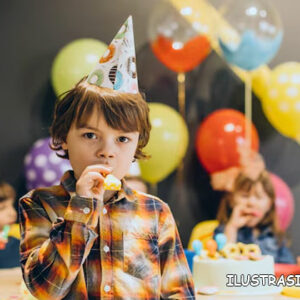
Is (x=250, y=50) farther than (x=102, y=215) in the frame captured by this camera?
Yes

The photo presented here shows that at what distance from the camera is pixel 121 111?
41.6 inches

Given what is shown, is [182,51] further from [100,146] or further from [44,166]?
[100,146]

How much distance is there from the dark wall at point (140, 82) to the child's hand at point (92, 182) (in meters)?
2.88

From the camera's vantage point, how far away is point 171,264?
1.11 metres

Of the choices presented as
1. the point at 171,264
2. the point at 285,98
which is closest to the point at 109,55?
the point at 171,264

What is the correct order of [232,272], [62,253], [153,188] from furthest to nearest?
[153,188] < [232,272] < [62,253]

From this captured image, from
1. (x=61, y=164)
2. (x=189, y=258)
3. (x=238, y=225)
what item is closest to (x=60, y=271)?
(x=189, y=258)

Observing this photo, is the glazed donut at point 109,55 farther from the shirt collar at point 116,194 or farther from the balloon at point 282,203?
the balloon at point 282,203

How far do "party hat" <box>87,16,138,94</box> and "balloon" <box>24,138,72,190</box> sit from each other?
2.18m

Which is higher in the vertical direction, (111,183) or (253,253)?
(111,183)

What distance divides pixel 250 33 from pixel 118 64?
238cm

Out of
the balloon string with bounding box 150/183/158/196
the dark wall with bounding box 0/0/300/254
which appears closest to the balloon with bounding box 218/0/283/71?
the dark wall with bounding box 0/0/300/254

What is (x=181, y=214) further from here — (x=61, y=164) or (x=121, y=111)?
(x=121, y=111)

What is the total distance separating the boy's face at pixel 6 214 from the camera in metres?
3.17
